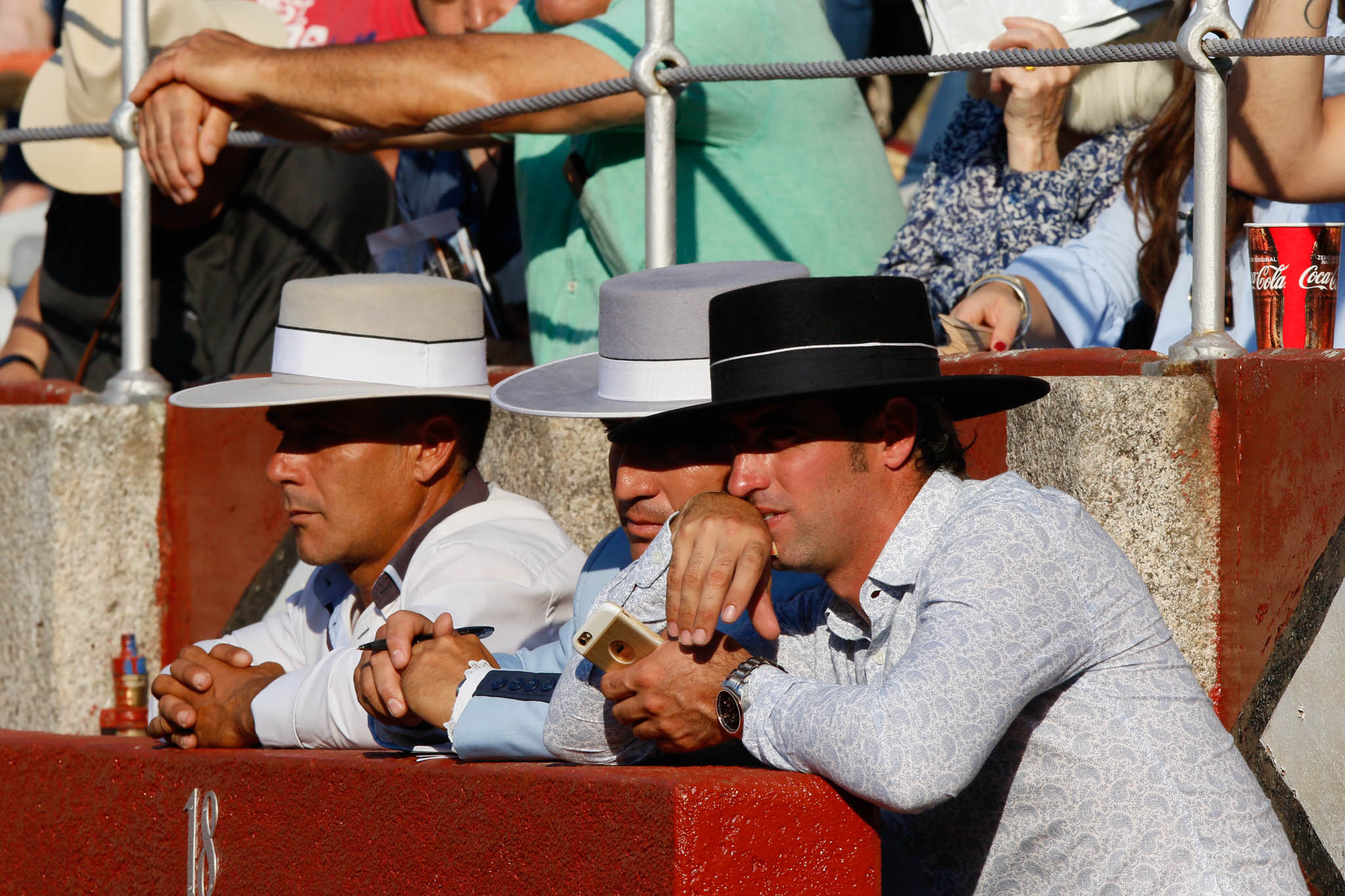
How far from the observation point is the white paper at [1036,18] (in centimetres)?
370

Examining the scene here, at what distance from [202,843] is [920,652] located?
4.02ft

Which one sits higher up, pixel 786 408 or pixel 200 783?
pixel 786 408

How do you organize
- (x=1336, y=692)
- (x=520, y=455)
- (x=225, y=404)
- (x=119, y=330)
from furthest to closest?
1. (x=119, y=330)
2. (x=520, y=455)
3. (x=225, y=404)
4. (x=1336, y=692)

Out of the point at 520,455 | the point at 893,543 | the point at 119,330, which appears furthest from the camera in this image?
the point at 119,330

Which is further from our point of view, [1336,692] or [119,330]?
[119,330]

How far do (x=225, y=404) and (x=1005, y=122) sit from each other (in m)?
1.93

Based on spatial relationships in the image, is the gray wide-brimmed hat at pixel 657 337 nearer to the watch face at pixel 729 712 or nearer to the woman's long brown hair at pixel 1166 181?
the watch face at pixel 729 712

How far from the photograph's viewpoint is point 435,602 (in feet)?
9.34

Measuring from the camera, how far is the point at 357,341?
3.18 metres

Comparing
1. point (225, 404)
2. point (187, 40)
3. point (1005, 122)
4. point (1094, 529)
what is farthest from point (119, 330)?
point (1094, 529)

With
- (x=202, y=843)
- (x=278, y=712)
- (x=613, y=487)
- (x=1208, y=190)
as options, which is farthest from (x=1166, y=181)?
(x=202, y=843)

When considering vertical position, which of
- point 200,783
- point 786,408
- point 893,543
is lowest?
point 200,783

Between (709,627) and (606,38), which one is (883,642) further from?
(606,38)

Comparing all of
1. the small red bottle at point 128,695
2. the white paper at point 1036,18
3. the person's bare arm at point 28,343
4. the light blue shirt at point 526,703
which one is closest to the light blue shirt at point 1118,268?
the white paper at point 1036,18
